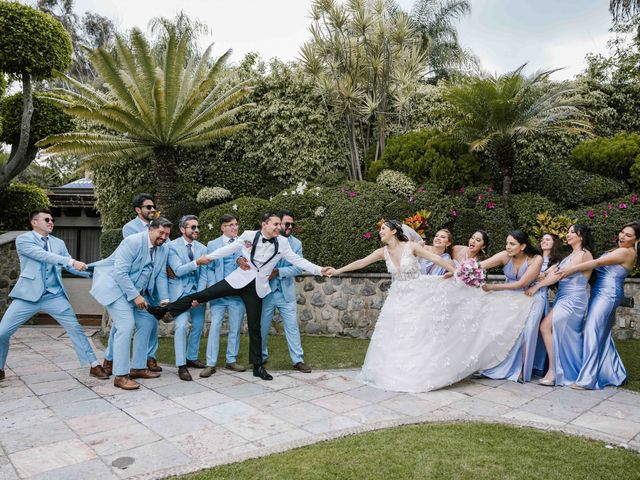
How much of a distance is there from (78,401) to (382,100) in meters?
12.2

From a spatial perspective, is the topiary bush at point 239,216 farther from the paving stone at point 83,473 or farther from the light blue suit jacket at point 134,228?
the paving stone at point 83,473

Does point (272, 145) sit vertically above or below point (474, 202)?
above

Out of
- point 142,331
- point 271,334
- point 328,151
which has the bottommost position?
point 271,334

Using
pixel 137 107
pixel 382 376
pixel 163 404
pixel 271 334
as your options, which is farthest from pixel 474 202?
pixel 137 107

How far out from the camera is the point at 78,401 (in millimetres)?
5234

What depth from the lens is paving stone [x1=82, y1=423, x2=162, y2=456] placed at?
399 cm

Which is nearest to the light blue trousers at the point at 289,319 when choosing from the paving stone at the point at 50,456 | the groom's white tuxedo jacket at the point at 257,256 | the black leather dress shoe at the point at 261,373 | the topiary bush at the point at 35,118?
the groom's white tuxedo jacket at the point at 257,256

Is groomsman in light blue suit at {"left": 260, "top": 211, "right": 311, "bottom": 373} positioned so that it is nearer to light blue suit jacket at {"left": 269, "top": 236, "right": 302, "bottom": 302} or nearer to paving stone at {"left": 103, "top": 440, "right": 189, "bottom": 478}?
light blue suit jacket at {"left": 269, "top": 236, "right": 302, "bottom": 302}

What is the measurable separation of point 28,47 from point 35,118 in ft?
9.13

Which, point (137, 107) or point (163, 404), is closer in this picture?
point (163, 404)

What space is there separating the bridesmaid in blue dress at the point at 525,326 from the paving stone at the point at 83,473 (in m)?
4.48

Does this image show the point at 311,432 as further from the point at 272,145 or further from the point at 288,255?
the point at 272,145

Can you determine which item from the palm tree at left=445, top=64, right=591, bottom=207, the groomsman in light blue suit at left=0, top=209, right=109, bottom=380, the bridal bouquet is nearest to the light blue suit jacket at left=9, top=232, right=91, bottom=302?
the groomsman in light blue suit at left=0, top=209, right=109, bottom=380

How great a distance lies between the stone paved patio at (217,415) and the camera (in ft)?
12.6
